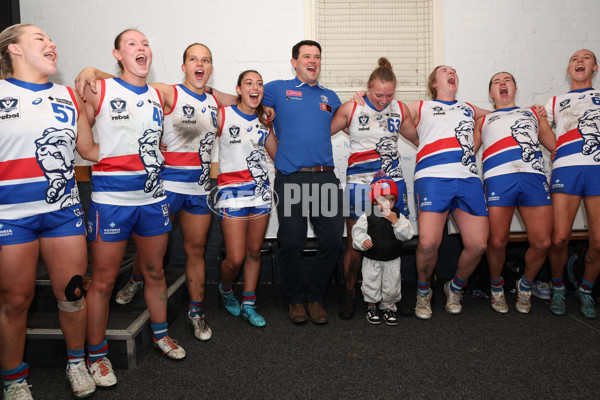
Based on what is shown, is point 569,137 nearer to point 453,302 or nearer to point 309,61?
point 453,302

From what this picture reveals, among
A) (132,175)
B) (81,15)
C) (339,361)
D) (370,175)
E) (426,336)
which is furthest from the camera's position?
(81,15)

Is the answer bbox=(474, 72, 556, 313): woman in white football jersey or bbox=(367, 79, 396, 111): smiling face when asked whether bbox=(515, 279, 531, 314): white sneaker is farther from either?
bbox=(367, 79, 396, 111): smiling face

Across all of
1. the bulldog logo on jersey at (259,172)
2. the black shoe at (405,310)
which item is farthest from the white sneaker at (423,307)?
the bulldog logo on jersey at (259,172)

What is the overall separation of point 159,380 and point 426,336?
1700 millimetres

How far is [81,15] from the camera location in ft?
11.9

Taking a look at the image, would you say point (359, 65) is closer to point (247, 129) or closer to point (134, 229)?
point (247, 129)

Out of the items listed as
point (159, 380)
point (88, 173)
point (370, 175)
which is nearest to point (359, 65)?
point (370, 175)

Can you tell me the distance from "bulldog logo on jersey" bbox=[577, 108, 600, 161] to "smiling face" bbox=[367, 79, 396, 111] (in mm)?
1513

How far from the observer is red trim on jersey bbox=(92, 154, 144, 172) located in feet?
6.21

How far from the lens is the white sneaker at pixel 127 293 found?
2600 millimetres

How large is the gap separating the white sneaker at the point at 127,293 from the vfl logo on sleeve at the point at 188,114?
1.26 meters

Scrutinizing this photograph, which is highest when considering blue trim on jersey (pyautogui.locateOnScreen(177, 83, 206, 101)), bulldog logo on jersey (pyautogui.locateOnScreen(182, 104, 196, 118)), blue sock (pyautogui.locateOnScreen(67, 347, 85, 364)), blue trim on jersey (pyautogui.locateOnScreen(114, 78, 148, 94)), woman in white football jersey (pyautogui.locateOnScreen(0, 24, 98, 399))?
blue trim on jersey (pyautogui.locateOnScreen(177, 83, 206, 101))

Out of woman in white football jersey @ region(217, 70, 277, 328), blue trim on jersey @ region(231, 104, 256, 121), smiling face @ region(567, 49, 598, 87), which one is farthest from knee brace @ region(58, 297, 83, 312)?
smiling face @ region(567, 49, 598, 87)

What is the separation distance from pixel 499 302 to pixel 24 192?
320 centimetres
